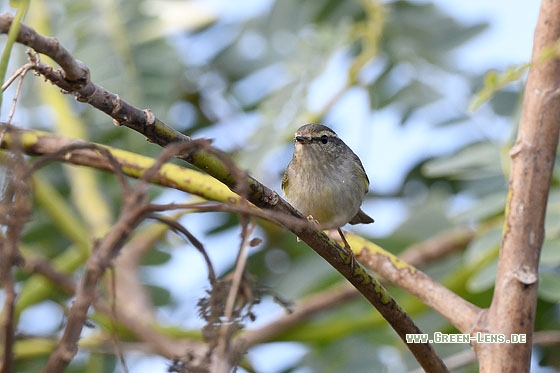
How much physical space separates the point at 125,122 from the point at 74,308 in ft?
1.54

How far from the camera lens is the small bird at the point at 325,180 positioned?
2.88 meters

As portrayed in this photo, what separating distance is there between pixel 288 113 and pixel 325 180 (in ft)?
1.73

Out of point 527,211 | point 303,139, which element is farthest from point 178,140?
point 303,139

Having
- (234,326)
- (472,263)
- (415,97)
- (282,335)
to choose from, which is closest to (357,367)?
(282,335)

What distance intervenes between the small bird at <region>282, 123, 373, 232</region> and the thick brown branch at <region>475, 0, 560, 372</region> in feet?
2.92

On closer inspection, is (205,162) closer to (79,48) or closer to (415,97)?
(415,97)

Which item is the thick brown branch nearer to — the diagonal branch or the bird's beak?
the diagonal branch

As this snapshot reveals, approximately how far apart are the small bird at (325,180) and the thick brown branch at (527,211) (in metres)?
0.89

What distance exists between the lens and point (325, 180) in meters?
3.00

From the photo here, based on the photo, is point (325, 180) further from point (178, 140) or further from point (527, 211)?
point (178, 140)

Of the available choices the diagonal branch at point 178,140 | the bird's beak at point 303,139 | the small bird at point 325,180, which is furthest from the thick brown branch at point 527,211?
the bird's beak at point 303,139

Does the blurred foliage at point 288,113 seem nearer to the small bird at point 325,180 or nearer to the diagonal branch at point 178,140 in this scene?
the small bird at point 325,180

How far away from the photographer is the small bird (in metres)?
2.88

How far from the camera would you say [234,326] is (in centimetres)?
136
